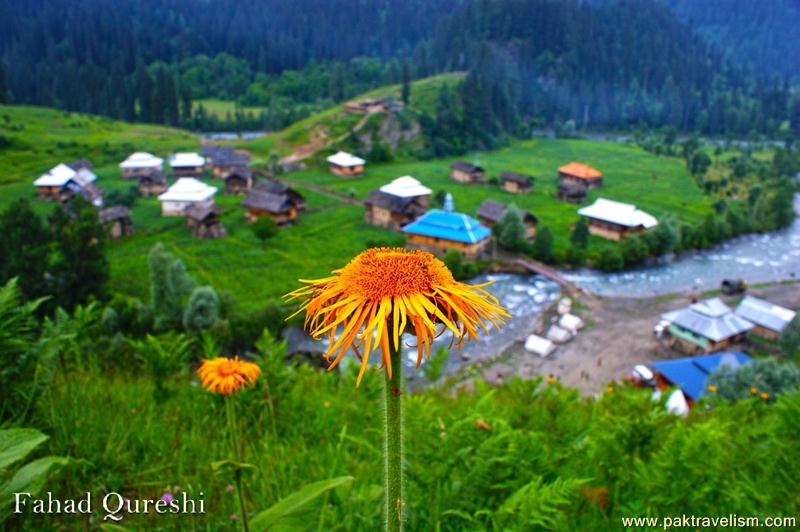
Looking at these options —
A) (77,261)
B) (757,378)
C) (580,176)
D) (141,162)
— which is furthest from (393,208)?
(757,378)

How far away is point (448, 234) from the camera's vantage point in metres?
32.0

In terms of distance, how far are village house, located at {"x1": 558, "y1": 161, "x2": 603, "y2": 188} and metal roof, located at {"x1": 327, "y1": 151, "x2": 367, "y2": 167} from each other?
18560 millimetres

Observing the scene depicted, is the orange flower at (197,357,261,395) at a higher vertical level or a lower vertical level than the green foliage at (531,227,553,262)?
higher

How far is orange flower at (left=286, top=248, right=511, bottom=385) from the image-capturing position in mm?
1628

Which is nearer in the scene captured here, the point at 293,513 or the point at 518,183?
the point at 293,513

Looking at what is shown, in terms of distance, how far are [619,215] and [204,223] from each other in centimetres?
2705

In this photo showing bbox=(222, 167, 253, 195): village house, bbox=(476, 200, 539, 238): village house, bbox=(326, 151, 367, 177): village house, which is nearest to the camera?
bbox=(476, 200, 539, 238): village house

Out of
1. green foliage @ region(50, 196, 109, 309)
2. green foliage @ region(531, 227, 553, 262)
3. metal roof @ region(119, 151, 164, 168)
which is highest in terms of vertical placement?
green foliage @ region(50, 196, 109, 309)

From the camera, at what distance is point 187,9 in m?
102

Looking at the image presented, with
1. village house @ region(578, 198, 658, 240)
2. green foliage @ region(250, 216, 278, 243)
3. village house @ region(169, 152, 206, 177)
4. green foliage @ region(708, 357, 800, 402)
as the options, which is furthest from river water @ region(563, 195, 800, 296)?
village house @ region(169, 152, 206, 177)

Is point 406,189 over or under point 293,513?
under

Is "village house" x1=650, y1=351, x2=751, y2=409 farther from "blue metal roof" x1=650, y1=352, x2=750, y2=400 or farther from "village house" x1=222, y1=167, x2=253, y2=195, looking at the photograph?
"village house" x1=222, y1=167, x2=253, y2=195

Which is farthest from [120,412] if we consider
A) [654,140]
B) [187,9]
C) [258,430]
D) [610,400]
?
[187,9]

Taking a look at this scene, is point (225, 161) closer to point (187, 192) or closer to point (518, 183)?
point (187, 192)
